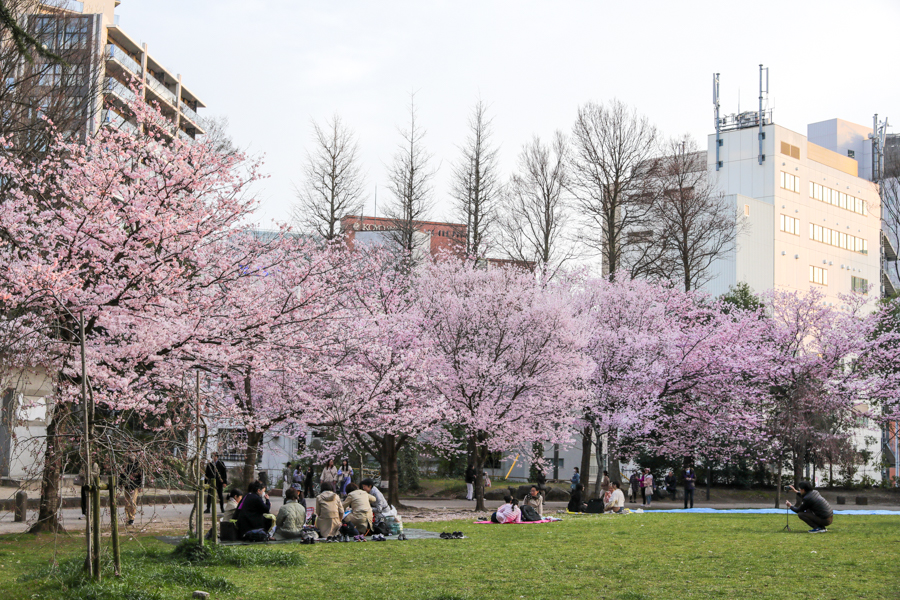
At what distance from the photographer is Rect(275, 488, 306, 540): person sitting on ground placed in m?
14.6

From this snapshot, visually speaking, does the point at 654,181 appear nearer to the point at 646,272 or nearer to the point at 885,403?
the point at 646,272

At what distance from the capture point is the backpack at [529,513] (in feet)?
65.7

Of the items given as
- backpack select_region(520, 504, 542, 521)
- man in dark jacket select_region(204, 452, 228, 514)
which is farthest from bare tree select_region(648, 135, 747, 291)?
man in dark jacket select_region(204, 452, 228, 514)

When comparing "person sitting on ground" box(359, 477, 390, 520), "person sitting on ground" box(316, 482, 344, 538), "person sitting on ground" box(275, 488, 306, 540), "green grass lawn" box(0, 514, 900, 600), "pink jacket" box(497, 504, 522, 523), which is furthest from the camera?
"pink jacket" box(497, 504, 522, 523)

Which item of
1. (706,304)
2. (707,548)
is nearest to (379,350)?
(707,548)

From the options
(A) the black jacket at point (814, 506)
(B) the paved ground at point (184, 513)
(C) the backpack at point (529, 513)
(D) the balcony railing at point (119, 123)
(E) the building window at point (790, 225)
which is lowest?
(B) the paved ground at point (184, 513)

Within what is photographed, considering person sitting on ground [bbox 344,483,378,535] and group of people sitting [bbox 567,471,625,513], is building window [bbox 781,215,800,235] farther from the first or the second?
person sitting on ground [bbox 344,483,378,535]

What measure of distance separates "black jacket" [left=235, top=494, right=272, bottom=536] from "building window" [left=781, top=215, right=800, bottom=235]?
188 feet

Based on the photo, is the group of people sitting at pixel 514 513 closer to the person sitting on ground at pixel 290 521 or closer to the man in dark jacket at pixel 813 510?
the man in dark jacket at pixel 813 510

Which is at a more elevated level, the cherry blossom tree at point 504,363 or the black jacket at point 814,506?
the cherry blossom tree at point 504,363

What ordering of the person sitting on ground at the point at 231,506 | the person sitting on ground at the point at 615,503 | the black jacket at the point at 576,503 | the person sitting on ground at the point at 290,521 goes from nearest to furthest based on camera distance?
the person sitting on ground at the point at 290,521
the person sitting on ground at the point at 231,506
the black jacket at the point at 576,503
the person sitting on ground at the point at 615,503

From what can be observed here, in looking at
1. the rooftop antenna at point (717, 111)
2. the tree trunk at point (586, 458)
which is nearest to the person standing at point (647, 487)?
the tree trunk at point (586, 458)

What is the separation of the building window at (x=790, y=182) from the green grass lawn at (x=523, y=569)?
52329 millimetres

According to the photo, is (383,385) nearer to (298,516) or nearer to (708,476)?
(298,516)
